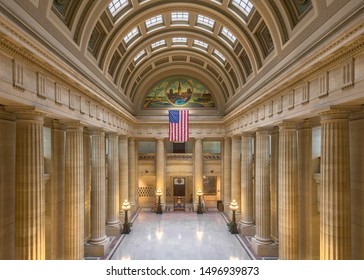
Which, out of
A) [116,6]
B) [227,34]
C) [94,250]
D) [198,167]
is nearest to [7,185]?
[94,250]

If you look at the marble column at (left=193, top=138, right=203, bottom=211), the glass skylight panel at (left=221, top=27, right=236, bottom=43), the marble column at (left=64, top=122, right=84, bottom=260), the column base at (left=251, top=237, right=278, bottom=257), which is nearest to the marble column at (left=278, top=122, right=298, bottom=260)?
the column base at (left=251, top=237, right=278, bottom=257)

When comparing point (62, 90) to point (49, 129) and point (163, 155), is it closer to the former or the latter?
point (49, 129)

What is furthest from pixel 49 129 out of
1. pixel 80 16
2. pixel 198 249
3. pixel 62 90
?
pixel 198 249

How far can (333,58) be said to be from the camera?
7.33 metres

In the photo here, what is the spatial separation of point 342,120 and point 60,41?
9.74m

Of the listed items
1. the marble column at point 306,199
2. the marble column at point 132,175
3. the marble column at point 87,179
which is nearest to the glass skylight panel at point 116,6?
the marble column at point 87,179

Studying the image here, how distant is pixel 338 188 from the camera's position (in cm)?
809

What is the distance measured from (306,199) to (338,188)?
3777 mm

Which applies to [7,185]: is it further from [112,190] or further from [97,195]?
[112,190]

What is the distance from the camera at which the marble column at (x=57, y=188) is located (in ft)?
37.6

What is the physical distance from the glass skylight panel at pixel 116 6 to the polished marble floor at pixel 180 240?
13.2 metres

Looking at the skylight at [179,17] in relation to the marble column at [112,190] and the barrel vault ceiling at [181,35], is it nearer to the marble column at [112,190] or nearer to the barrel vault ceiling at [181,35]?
the barrel vault ceiling at [181,35]

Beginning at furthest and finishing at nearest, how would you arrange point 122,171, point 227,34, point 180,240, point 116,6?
point 122,171
point 227,34
point 180,240
point 116,6

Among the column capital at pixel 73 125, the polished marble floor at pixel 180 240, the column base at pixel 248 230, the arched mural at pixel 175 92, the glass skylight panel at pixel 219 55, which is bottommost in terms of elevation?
the polished marble floor at pixel 180 240
